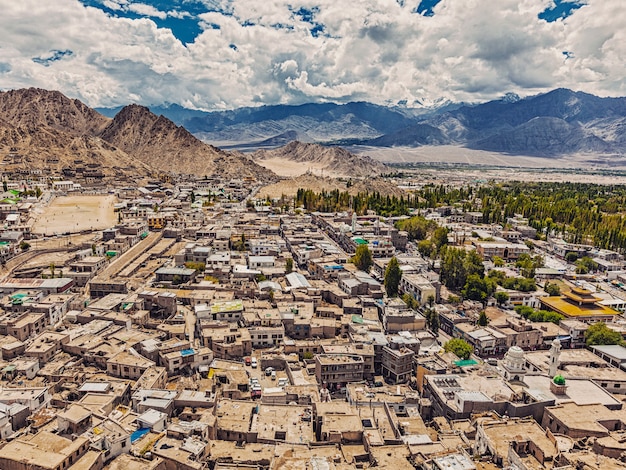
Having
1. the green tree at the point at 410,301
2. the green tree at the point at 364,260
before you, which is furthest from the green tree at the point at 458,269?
the green tree at the point at 410,301

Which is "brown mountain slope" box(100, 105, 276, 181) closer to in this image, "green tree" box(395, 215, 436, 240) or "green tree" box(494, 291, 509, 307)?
"green tree" box(395, 215, 436, 240)

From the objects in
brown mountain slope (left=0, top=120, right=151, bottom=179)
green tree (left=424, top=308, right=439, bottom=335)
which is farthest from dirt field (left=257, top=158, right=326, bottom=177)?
green tree (left=424, top=308, right=439, bottom=335)

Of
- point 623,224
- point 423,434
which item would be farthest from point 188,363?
point 623,224

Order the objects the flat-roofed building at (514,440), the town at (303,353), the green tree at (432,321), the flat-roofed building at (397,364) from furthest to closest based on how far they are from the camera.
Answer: the green tree at (432,321) < the flat-roofed building at (397,364) < the town at (303,353) < the flat-roofed building at (514,440)

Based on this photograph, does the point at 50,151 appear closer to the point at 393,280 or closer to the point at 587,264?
the point at 393,280

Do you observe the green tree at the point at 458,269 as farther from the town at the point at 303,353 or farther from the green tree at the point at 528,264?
the green tree at the point at 528,264

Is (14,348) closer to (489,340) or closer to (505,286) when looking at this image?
(489,340)
